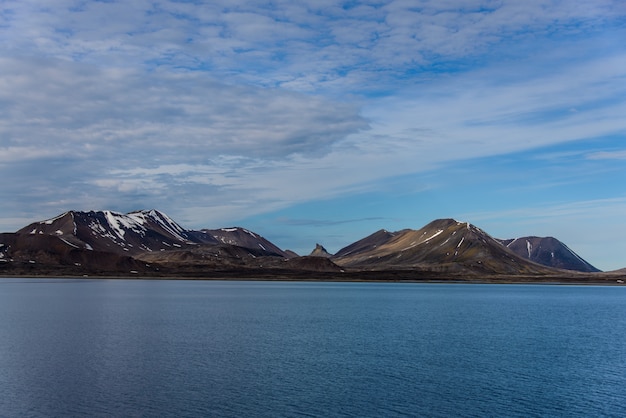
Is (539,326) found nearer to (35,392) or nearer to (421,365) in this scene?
(421,365)

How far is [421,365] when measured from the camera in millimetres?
49938

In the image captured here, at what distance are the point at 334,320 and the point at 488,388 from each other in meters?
48.3

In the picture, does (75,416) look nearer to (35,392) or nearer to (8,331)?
(35,392)

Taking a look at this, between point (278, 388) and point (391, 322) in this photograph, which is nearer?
point (278, 388)

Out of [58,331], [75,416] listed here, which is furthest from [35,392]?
[58,331]

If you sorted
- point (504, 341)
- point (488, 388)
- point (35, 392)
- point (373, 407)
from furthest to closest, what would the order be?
1. point (504, 341)
2. point (488, 388)
3. point (35, 392)
4. point (373, 407)

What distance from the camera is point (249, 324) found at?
80875 mm

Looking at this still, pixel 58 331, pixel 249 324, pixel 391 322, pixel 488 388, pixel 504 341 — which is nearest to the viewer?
pixel 488 388

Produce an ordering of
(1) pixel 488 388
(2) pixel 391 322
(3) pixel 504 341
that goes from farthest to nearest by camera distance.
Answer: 1. (2) pixel 391 322
2. (3) pixel 504 341
3. (1) pixel 488 388

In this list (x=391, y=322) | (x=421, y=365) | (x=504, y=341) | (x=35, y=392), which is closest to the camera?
(x=35, y=392)

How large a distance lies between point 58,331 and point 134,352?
2096cm

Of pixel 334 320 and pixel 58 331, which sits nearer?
pixel 58 331

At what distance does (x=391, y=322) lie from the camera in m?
86.8

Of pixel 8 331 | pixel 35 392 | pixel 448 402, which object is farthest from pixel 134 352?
pixel 448 402
